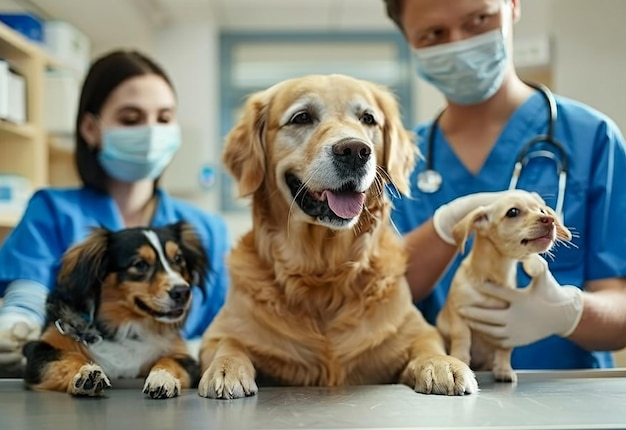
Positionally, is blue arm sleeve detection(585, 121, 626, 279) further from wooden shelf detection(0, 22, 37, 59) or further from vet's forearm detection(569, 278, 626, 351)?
wooden shelf detection(0, 22, 37, 59)

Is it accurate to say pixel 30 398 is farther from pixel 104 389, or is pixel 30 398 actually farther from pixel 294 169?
pixel 294 169

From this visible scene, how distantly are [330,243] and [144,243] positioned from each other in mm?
378

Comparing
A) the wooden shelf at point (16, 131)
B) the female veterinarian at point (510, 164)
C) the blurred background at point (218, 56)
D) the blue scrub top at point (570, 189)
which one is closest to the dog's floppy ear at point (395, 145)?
the female veterinarian at point (510, 164)

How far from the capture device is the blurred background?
11.5ft

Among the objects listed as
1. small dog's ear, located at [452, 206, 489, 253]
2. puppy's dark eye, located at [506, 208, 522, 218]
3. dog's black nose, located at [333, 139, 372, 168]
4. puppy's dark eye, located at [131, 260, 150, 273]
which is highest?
dog's black nose, located at [333, 139, 372, 168]

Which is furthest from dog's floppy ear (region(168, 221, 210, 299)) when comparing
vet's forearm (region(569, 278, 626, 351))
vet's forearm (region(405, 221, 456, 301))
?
vet's forearm (region(569, 278, 626, 351))

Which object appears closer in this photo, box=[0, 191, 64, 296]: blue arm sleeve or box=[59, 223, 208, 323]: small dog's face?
box=[59, 223, 208, 323]: small dog's face

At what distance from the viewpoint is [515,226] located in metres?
1.04

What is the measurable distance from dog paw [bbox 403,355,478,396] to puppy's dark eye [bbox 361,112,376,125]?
468 mm

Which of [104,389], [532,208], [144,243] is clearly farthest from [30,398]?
[532,208]

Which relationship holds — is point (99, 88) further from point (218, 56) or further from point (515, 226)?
point (218, 56)

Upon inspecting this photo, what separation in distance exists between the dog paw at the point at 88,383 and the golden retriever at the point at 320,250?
0.60ft

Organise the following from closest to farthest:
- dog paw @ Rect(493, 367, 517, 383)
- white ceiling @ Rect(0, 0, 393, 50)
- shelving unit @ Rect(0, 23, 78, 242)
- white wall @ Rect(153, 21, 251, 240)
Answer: dog paw @ Rect(493, 367, 517, 383) < shelving unit @ Rect(0, 23, 78, 242) < white ceiling @ Rect(0, 0, 393, 50) < white wall @ Rect(153, 21, 251, 240)

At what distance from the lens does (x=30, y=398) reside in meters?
1.04
